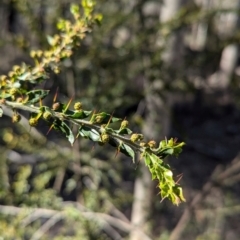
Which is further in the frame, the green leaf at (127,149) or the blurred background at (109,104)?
the blurred background at (109,104)

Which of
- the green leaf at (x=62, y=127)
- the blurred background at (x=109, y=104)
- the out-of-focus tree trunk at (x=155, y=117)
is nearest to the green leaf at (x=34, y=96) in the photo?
the green leaf at (x=62, y=127)

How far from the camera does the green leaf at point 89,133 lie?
558mm

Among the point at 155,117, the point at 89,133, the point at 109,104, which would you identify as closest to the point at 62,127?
the point at 89,133

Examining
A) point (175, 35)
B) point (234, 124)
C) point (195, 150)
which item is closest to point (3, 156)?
point (175, 35)

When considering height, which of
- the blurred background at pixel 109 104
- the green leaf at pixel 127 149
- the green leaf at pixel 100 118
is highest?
the blurred background at pixel 109 104

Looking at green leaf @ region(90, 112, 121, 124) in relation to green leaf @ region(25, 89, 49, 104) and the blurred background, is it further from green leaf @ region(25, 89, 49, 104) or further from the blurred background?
the blurred background

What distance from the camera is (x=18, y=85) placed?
2.25ft

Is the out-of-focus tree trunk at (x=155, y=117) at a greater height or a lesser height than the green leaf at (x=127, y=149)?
greater

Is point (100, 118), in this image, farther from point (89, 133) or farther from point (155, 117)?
point (155, 117)

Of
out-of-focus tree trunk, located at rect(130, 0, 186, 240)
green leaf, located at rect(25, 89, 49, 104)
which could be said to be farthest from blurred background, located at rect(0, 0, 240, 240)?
green leaf, located at rect(25, 89, 49, 104)

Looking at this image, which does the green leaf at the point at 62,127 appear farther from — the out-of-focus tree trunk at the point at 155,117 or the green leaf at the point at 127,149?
the out-of-focus tree trunk at the point at 155,117

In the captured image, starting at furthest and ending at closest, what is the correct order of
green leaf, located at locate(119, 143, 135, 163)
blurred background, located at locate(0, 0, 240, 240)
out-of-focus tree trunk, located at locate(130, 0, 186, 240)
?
out-of-focus tree trunk, located at locate(130, 0, 186, 240), blurred background, located at locate(0, 0, 240, 240), green leaf, located at locate(119, 143, 135, 163)

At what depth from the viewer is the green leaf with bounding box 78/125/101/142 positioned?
56cm

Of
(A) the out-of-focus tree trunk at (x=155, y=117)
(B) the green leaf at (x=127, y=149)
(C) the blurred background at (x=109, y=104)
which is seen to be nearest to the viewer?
(B) the green leaf at (x=127, y=149)
